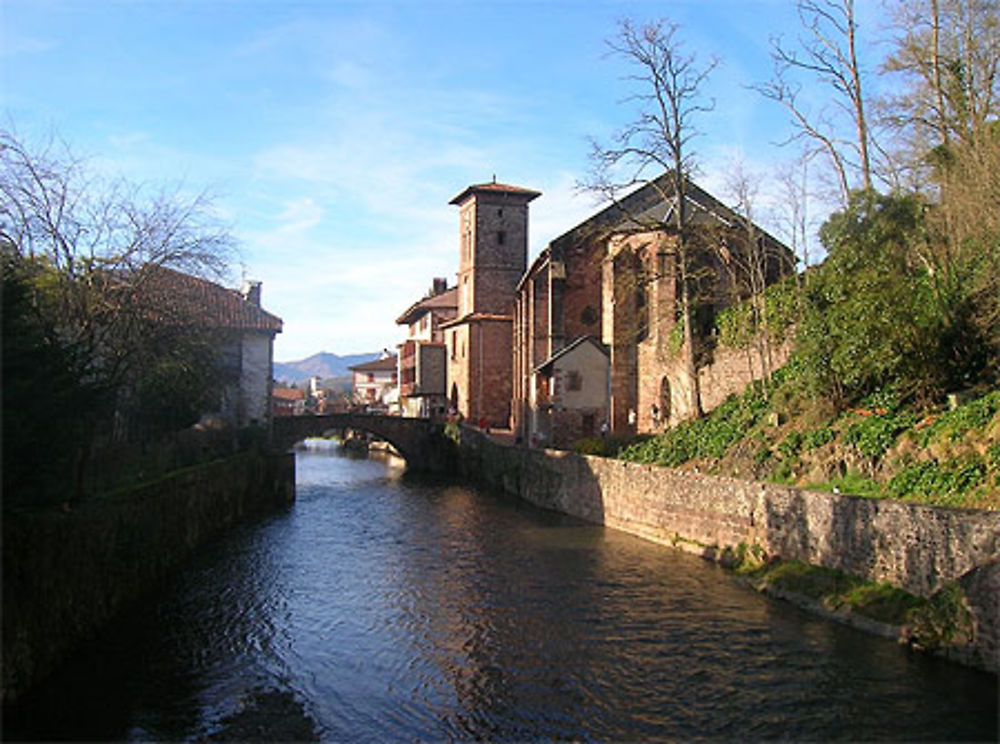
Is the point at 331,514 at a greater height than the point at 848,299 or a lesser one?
lesser

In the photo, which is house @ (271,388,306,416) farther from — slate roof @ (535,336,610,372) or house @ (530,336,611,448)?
house @ (530,336,611,448)

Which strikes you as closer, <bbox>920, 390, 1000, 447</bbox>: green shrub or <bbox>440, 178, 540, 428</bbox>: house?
<bbox>920, 390, 1000, 447</bbox>: green shrub

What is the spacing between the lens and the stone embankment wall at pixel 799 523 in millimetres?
11891

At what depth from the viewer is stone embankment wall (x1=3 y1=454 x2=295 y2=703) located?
415 inches

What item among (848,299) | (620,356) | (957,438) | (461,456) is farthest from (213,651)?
(461,456)

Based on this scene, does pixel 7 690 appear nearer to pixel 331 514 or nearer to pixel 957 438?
pixel 957 438

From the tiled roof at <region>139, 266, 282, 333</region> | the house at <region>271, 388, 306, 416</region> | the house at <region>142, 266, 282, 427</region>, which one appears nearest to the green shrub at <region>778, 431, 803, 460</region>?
the tiled roof at <region>139, 266, 282, 333</region>

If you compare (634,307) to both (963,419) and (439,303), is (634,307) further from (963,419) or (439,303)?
(439,303)

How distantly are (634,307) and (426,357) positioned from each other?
24965 millimetres

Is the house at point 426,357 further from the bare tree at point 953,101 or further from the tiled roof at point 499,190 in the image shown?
the bare tree at point 953,101

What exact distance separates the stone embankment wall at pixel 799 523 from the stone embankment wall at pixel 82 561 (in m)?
11.8

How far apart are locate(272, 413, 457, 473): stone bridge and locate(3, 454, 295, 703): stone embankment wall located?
25.2 metres

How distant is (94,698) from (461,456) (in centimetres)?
3585

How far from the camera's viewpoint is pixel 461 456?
1838 inches
